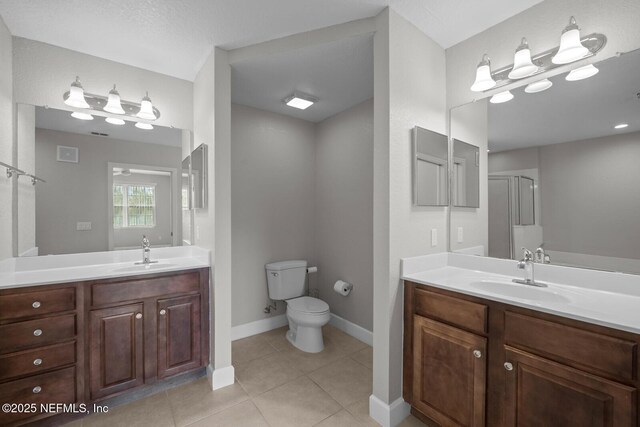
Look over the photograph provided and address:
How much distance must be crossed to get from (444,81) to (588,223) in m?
1.31

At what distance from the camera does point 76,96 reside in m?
1.94

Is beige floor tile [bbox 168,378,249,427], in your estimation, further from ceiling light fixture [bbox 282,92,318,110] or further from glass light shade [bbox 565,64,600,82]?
glass light shade [bbox 565,64,600,82]

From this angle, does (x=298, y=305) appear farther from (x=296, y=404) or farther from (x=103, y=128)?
(x=103, y=128)

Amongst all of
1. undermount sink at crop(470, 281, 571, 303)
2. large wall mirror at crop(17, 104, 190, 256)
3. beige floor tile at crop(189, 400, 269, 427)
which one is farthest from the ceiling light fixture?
beige floor tile at crop(189, 400, 269, 427)

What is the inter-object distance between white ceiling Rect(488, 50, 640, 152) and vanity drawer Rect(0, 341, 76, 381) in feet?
9.97

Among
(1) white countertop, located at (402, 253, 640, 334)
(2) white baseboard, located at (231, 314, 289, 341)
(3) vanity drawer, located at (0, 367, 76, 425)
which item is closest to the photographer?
(1) white countertop, located at (402, 253, 640, 334)

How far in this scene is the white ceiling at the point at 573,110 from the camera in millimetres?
1371

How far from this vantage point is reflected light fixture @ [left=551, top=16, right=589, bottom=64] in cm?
137

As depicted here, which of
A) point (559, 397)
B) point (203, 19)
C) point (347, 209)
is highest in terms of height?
point (203, 19)

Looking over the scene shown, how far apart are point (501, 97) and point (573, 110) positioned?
1.26 feet

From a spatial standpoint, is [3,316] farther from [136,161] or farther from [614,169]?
[614,169]

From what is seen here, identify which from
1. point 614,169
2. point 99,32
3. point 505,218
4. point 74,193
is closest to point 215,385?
point 74,193

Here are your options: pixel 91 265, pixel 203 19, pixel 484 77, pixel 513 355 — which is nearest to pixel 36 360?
pixel 91 265

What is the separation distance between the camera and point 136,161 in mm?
2268
